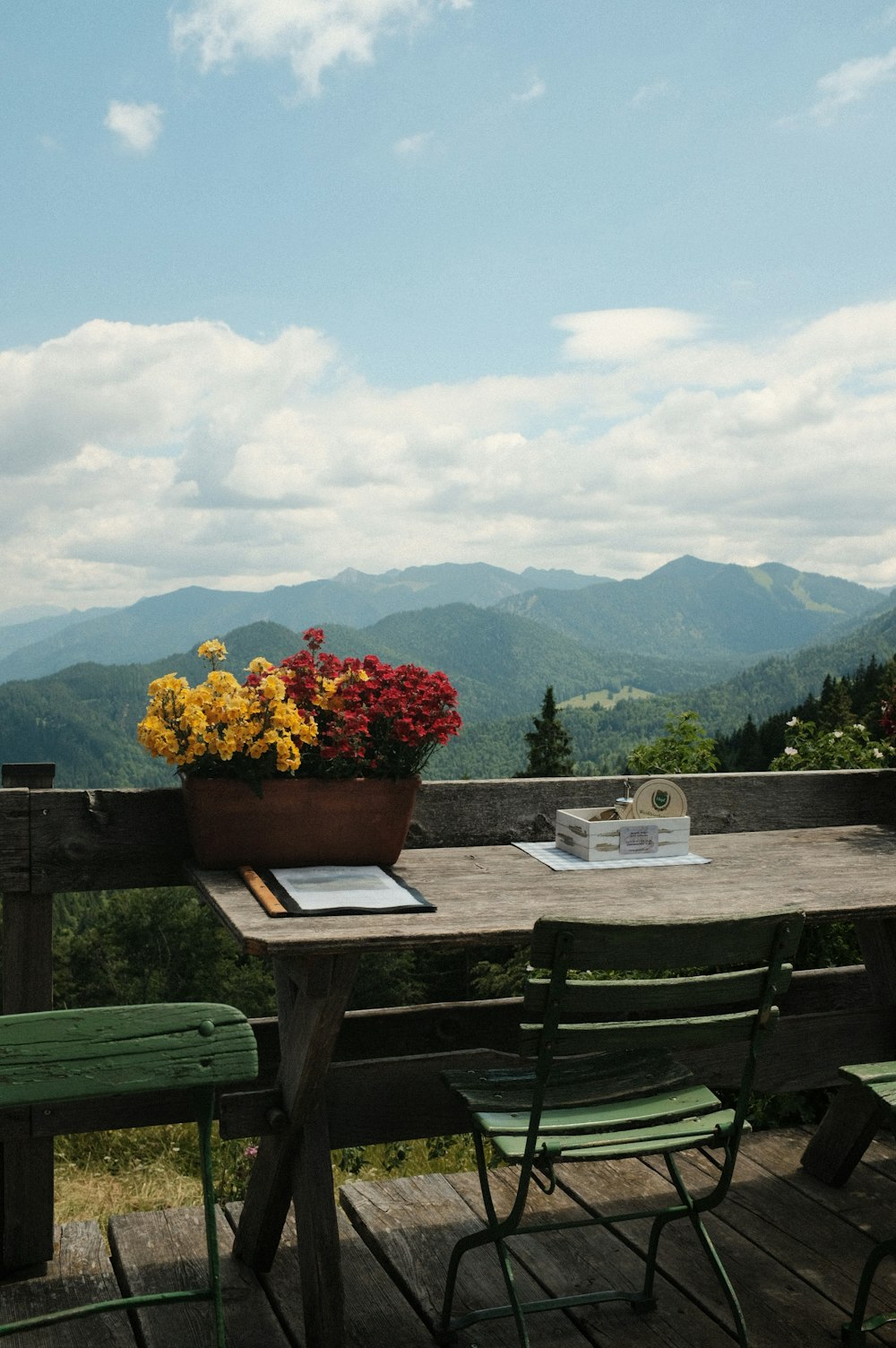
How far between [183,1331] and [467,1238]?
647 millimetres

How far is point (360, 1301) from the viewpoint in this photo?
2.71 meters

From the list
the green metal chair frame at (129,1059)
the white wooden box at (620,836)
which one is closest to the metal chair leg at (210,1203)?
the green metal chair frame at (129,1059)

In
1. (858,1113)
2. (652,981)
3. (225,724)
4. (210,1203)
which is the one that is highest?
(225,724)

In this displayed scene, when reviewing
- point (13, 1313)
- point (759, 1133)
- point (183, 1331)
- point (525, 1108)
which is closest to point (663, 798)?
point (525, 1108)

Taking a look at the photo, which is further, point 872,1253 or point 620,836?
point 620,836

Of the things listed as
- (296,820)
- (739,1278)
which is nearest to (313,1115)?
(296,820)

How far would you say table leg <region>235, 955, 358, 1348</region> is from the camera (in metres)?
2.33

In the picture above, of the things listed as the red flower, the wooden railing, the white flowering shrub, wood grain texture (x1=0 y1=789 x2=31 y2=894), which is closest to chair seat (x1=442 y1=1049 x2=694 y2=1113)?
the wooden railing

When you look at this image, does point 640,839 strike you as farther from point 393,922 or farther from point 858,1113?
point 858,1113

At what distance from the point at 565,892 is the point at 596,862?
320 millimetres

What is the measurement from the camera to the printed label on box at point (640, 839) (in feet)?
9.84

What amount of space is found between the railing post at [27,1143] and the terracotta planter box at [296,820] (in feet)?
1.36

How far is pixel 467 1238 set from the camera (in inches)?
96.3

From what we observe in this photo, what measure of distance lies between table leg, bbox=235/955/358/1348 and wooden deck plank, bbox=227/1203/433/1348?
104mm
